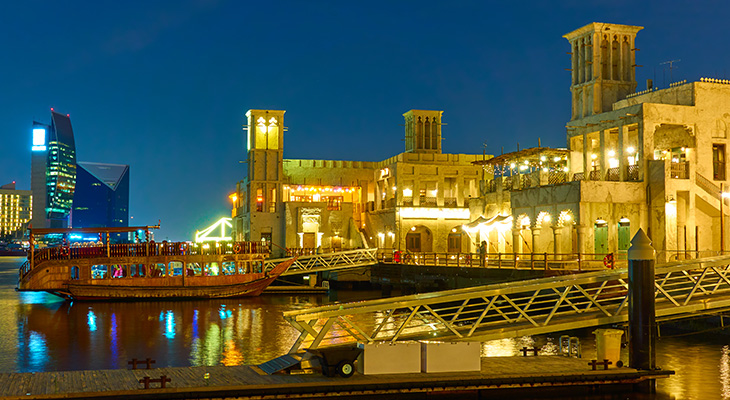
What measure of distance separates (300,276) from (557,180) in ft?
79.6

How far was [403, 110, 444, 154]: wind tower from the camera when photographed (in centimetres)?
6956

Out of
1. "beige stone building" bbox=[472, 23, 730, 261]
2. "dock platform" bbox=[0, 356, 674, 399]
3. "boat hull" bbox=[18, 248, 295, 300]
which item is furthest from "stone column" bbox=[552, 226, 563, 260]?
"dock platform" bbox=[0, 356, 674, 399]

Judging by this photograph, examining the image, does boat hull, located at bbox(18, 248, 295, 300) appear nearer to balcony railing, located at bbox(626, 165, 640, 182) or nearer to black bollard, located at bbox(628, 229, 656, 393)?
balcony railing, located at bbox(626, 165, 640, 182)

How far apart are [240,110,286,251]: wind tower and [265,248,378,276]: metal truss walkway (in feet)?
48.6

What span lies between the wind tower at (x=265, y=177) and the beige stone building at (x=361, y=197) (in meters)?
0.09

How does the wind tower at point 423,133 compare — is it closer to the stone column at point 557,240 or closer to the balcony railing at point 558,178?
the balcony railing at point 558,178

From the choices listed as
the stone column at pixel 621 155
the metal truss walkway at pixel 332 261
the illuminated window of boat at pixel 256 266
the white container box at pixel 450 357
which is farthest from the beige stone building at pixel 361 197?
the white container box at pixel 450 357

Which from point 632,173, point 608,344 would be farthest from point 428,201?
point 608,344

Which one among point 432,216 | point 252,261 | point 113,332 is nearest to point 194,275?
point 252,261

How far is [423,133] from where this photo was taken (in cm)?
6969

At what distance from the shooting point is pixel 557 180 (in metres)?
42.4

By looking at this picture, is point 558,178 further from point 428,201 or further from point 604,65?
point 428,201

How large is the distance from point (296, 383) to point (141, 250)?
1241 inches

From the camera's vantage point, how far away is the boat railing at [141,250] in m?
43.1
